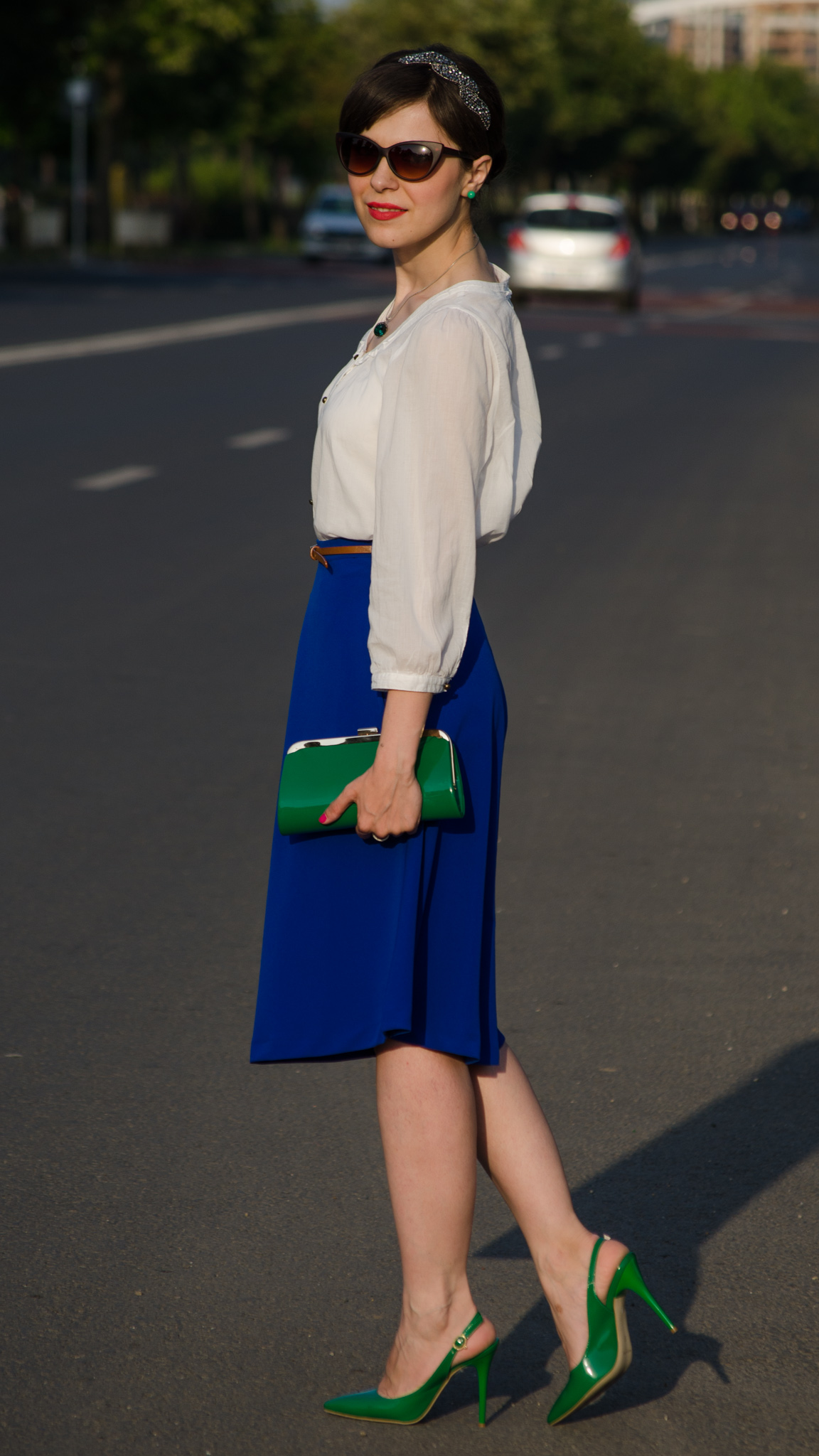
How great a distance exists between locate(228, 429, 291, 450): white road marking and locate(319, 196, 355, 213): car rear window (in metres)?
37.2

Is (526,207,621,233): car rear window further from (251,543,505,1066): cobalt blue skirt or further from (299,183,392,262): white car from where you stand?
(251,543,505,1066): cobalt blue skirt

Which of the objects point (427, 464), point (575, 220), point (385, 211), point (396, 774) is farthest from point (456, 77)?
point (575, 220)

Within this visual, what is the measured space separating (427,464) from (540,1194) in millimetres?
1005

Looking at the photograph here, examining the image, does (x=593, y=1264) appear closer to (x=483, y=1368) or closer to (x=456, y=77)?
(x=483, y=1368)

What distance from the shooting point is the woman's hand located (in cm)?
251

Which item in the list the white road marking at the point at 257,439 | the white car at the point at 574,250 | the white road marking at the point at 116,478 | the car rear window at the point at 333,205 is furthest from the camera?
the car rear window at the point at 333,205

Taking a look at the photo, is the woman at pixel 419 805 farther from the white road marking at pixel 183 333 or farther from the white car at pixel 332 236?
the white car at pixel 332 236

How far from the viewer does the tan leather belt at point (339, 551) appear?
8.57 ft

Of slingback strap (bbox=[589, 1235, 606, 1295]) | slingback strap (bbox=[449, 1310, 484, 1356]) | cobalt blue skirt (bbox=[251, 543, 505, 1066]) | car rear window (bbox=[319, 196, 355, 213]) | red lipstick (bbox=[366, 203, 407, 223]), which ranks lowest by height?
car rear window (bbox=[319, 196, 355, 213])

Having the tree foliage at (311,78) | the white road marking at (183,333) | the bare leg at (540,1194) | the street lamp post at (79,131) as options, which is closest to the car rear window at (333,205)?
the tree foliage at (311,78)

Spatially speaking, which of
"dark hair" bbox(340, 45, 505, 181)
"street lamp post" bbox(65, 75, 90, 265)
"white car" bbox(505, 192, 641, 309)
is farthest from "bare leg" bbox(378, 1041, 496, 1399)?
"street lamp post" bbox(65, 75, 90, 265)

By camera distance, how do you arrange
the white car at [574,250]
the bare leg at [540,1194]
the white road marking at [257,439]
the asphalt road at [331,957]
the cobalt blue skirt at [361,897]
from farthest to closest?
the white car at [574,250], the white road marking at [257,439], the asphalt road at [331,957], the bare leg at [540,1194], the cobalt blue skirt at [361,897]

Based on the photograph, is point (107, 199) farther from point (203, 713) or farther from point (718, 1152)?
point (718, 1152)

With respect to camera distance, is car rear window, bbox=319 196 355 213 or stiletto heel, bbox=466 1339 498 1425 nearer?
stiletto heel, bbox=466 1339 498 1425
